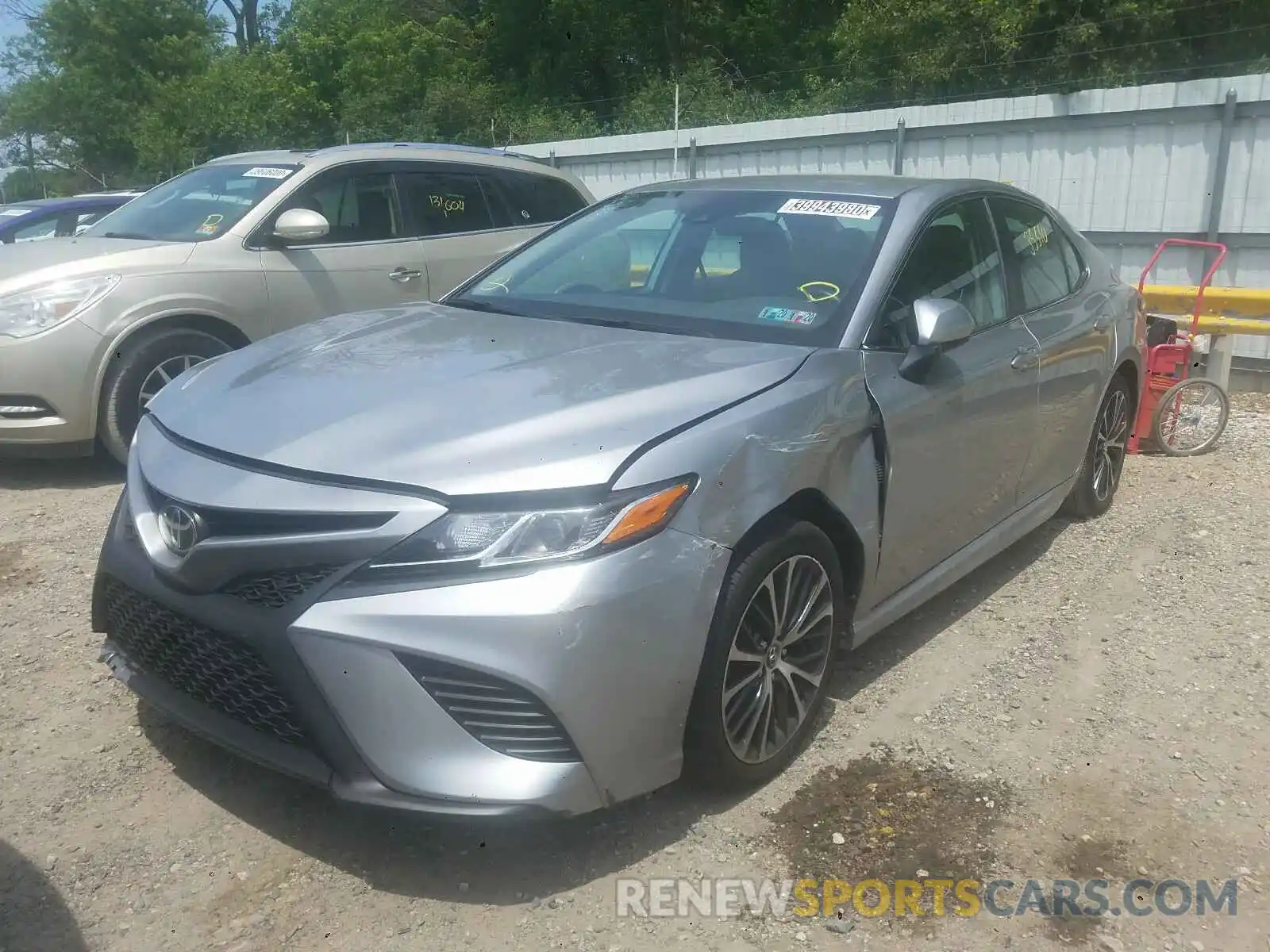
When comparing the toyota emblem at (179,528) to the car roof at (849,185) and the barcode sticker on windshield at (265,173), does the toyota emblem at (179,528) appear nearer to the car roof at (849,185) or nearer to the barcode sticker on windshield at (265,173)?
the car roof at (849,185)

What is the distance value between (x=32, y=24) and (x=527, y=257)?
50.1 m

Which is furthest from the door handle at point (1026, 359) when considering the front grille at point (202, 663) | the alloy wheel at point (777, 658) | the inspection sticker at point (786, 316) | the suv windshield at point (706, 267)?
the front grille at point (202, 663)

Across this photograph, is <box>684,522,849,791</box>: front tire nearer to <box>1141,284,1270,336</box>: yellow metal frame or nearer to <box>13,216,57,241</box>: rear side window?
<box>1141,284,1270,336</box>: yellow metal frame

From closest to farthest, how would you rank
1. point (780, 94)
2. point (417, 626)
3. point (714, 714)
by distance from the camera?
1. point (417, 626)
2. point (714, 714)
3. point (780, 94)

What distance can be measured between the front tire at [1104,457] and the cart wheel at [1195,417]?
1.24m

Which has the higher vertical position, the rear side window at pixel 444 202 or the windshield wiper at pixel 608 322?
the rear side window at pixel 444 202

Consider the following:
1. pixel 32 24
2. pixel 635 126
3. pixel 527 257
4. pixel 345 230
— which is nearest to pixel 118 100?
pixel 32 24

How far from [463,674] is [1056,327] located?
3.12m

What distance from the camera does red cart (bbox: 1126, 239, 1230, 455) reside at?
677 cm

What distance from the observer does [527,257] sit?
443 centimetres

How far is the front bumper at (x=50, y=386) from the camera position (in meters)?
5.45

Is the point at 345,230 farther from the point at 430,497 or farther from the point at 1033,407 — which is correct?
the point at 430,497

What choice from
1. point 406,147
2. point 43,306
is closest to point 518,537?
point 43,306

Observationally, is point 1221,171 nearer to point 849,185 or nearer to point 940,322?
point 849,185
